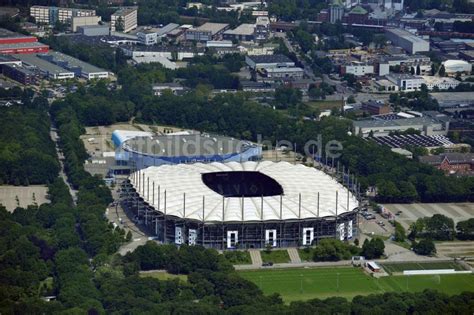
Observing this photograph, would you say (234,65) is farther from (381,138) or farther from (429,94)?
(381,138)

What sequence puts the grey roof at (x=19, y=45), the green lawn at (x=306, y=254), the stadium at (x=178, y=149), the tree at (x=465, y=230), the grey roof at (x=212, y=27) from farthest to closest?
the grey roof at (x=212, y=27), the grey roof at (x=19, y=45), the stadium at (x=178, y=149), the tree at (x=465, y=230), the green lawn at (x=306, y=254)

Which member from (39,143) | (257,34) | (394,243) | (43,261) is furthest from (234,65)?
(43,261)

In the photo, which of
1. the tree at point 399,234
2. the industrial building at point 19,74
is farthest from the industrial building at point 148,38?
the tree at point 399,234

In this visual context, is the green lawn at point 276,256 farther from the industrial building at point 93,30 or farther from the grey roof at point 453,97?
the industrial building at point 93,30

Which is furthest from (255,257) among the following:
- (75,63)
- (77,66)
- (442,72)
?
(442,72)

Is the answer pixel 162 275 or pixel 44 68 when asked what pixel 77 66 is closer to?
pixel 44 68
